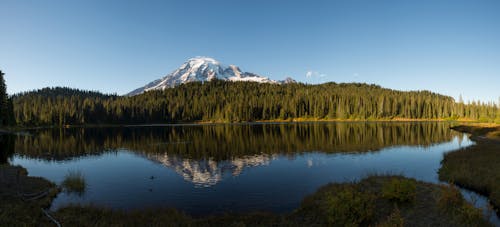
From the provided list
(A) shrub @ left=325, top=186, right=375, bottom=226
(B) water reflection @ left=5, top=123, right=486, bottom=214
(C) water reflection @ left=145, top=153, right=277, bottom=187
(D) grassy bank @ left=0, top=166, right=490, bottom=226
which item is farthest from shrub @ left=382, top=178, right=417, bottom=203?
(C) water reflection @ left=145, top=153, right=277, bottom=187

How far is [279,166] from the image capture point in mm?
41281

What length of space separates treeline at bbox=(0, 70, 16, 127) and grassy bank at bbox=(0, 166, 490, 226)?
111m

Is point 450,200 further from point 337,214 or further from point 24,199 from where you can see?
point 24,199

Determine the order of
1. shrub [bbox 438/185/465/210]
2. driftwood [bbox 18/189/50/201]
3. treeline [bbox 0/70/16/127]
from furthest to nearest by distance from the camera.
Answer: treeline [bbox 0/70/16/127]
driftwood [bbox 18/189/50/201]
shrub [bbox 438/185/465/210]

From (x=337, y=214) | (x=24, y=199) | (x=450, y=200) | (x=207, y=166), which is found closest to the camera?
(x=337, y=214)

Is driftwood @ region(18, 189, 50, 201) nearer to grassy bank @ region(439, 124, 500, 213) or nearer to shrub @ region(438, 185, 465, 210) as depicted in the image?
shrub @ region(438, 185, 465, 210)

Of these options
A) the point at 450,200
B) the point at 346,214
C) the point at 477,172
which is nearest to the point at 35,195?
the point at 346,214

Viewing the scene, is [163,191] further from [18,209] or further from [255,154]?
[255,154]

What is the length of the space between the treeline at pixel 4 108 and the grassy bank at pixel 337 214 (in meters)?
111

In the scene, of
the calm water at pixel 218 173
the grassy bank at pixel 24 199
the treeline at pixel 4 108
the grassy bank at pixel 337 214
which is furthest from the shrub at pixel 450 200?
the treeline at pixel 4 108

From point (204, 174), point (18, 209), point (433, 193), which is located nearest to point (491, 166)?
point (433, 193)

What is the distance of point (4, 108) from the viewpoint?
107 metres

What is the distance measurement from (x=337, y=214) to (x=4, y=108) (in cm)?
13489

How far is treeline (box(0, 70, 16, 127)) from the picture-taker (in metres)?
103
